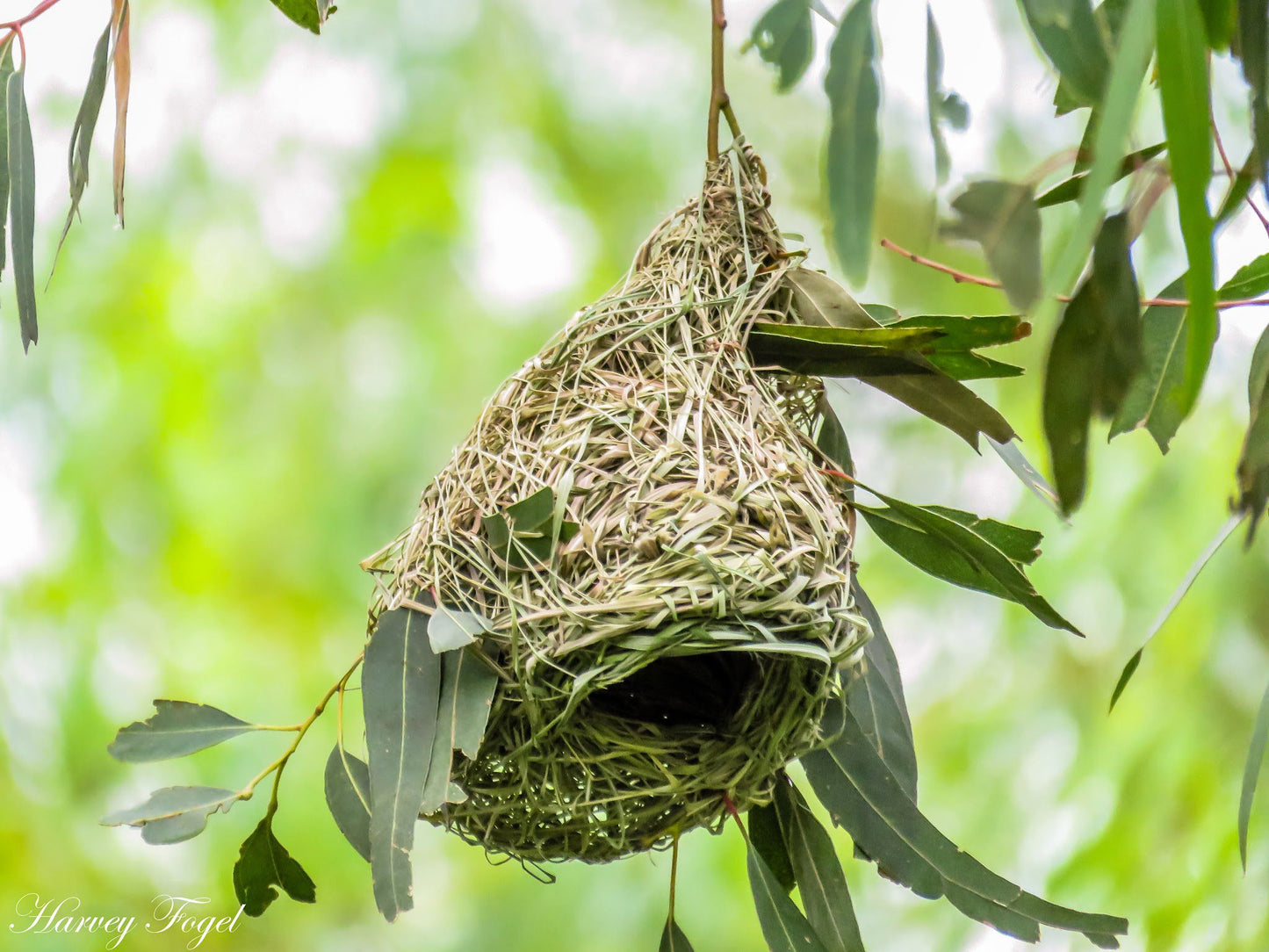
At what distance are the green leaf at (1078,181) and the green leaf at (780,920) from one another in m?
0.61

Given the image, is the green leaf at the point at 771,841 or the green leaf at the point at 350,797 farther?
the green leaf at the point at 771,841

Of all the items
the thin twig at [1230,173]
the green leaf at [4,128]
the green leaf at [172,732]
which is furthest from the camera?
the green leaf at [4,128]

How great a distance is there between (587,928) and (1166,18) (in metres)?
2.17

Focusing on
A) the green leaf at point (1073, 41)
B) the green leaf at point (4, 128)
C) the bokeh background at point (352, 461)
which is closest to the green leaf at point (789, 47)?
the green leaf at point (1073, 41)

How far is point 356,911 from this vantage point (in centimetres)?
249

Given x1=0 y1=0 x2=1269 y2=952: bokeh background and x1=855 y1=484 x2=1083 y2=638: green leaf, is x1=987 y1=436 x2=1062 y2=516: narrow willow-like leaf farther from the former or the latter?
x1=0 y1=0 x2=1269 y2=952: bokeh background

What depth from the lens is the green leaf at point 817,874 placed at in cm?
96

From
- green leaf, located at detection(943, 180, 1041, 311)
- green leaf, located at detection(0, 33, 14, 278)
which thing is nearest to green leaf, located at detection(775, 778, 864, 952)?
green leaf, located at detection(943, 180, 1041, 311)

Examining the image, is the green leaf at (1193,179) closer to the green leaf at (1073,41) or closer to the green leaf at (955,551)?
the green leaf at (1073,41)

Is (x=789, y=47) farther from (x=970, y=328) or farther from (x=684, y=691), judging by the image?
(x=684, y=691)

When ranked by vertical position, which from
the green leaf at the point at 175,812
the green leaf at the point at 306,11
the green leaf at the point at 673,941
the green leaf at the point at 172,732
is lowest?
the green leaf at the point at 175,812

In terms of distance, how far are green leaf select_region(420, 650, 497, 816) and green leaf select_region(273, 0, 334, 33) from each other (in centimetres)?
61

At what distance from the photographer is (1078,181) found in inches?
33.1

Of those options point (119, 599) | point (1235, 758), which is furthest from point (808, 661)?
point (119, 599)
